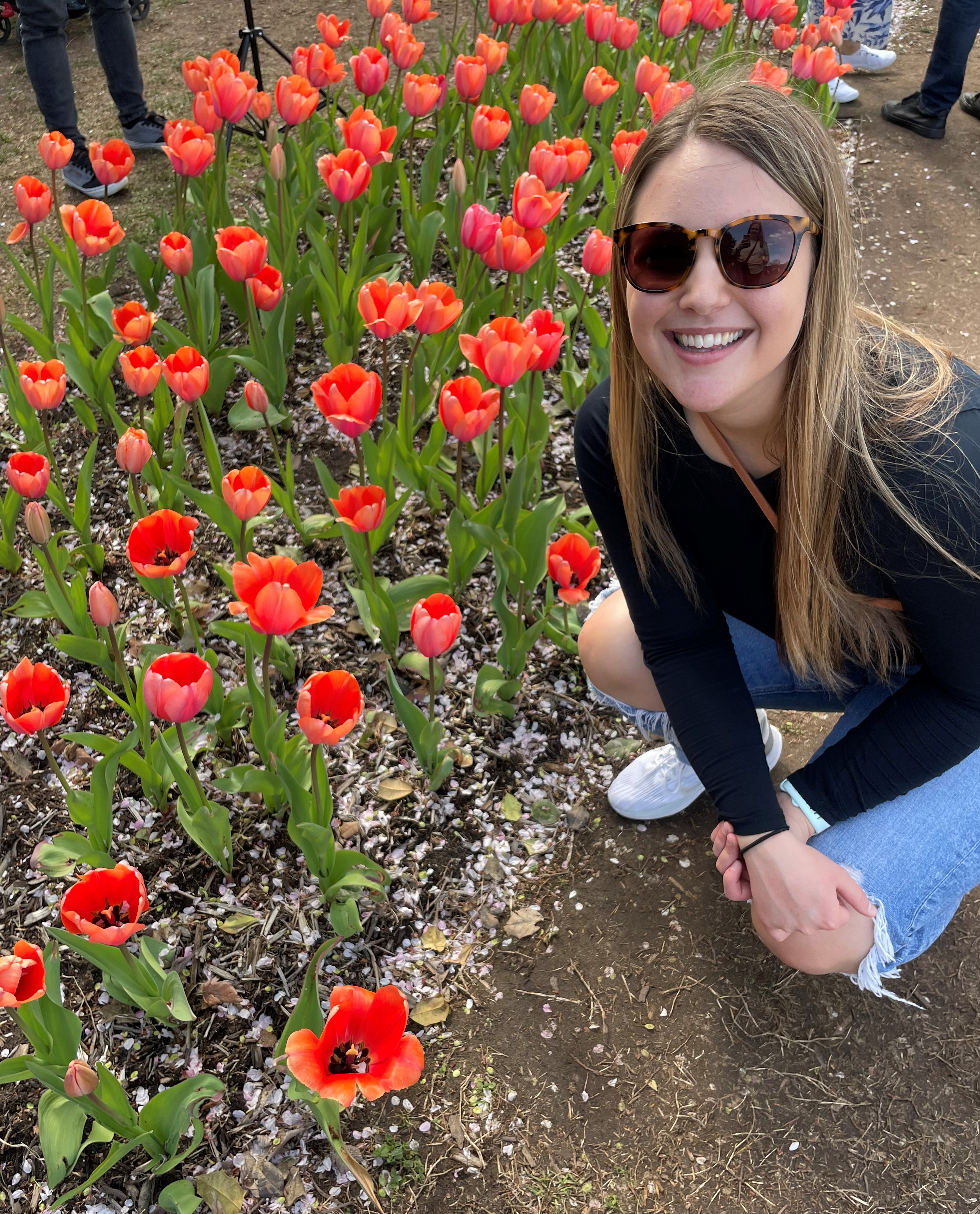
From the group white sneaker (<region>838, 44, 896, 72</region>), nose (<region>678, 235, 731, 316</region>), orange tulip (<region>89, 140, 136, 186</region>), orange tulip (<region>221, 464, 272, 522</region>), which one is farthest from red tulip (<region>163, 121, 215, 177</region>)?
white sneaker (<region>838, 44, 896, 72</region>)

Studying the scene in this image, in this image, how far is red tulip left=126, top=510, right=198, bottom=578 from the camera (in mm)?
1895

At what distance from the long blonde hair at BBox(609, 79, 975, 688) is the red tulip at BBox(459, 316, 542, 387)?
40 centimetres

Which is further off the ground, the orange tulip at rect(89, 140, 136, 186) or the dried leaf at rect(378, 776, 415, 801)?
the orange tulip at rect(89, 140, 136, 186)

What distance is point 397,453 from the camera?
→ 258cm

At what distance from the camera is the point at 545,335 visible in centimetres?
218

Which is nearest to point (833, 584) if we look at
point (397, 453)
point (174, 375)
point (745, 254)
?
point (745, 254)

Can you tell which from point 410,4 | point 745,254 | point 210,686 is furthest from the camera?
point 410,4

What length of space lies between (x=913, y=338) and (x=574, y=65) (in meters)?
2.86

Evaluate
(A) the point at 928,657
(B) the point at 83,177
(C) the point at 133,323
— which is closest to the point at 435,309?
(C) the point at 133,323

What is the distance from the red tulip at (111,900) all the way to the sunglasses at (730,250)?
3.65ft

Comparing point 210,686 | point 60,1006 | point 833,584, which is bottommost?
point 60,1006

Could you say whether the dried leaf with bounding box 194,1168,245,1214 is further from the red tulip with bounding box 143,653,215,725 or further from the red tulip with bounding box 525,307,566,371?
the red tulip with bounding box 525,307,566,371

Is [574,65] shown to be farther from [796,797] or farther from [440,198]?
[796,797]

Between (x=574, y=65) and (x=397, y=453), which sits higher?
(x=574, y=65)
